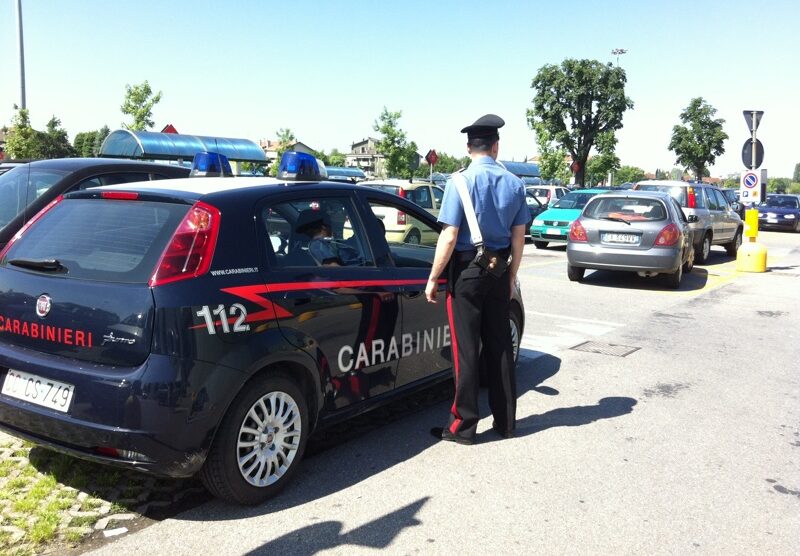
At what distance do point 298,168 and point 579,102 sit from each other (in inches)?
2265

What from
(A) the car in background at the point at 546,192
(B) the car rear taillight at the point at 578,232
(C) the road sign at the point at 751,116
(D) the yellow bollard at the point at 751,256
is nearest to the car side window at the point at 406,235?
(B) the car rear taillight at the point at 578,232

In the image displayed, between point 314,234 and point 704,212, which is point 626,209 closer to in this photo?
point 704,212

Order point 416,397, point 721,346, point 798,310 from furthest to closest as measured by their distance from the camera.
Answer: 1. point 798,310
2. point 721,346
3. point 416,397

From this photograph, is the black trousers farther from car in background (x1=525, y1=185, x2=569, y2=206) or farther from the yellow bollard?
car in background (x1=525, y1=185, x2=569, y2=206)

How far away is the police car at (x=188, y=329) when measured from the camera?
2982 mm

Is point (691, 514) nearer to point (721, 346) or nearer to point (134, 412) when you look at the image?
point (134, 412)

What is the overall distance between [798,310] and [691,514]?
7.76m

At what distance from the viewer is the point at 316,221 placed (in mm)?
4035

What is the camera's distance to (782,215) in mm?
30109

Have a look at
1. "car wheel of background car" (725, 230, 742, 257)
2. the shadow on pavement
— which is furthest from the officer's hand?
"car wheel of background car" (725, 230, 742, 257)

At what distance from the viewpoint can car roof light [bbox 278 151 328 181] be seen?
4.11 metres

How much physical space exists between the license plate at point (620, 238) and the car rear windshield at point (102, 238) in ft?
30.6

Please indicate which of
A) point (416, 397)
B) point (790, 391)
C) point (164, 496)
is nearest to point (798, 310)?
point (790, 391)

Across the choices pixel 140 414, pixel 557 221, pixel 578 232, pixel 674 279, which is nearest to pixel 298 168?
pixel 140 414
